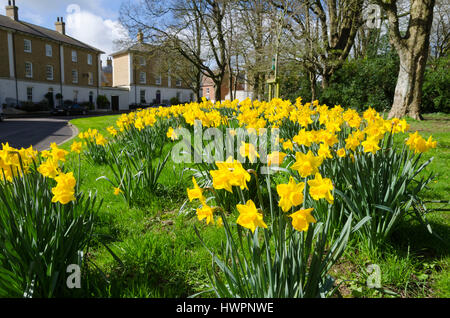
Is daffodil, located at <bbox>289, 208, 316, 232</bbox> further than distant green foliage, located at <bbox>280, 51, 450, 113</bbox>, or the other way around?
distant green foliage, located at <bbox>280, 51, 450, 113</bbox>

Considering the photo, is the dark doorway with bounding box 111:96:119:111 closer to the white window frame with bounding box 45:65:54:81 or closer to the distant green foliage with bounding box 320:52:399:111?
the white window frame with bounding box 45:65:54:81

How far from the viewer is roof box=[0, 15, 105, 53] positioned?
28.0 metres

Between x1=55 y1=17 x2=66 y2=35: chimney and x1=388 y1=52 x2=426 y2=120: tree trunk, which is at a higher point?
x1=55 y1=17 x2=66 y2=35: chimney

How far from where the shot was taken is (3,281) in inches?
56.9

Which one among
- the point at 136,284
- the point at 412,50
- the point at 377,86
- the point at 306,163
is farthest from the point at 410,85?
the point at 136,284

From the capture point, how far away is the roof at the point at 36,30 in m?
28.0

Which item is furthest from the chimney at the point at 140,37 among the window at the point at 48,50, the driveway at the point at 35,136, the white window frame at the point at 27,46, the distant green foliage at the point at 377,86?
the window at the point at 48,50

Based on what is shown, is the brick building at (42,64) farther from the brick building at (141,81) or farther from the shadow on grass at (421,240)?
the shadow on grass at (421,240)

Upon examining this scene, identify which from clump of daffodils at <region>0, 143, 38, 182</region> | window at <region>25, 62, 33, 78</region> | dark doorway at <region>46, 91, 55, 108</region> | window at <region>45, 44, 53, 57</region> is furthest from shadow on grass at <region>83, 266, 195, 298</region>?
window at <region>45, 44, 53, 57</region>

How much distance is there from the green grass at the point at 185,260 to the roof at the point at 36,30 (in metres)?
33.2

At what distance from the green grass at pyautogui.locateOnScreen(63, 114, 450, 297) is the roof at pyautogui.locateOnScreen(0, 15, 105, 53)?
33.2 m
